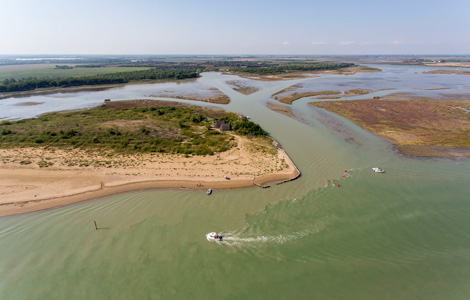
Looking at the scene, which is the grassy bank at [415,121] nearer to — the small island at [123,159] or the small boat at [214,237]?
the small island at [123,159]

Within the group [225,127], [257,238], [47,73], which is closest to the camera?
[257,238]

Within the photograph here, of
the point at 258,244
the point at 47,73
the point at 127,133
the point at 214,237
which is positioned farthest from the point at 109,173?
Result: the point at 47,73

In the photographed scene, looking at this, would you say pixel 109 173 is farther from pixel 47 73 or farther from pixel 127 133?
pixel 47 73

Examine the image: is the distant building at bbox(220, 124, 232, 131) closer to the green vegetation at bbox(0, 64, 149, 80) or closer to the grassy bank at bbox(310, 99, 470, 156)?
the grassy bank at bbox(310, 99, 470, 156)

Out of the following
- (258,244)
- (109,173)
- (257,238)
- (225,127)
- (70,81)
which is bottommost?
(258,244)

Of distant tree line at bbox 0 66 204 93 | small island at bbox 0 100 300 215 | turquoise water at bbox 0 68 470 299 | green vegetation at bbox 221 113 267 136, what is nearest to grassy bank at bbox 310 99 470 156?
turquoise water at bbox 0 68 470 299

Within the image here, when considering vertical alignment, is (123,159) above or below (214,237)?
above
